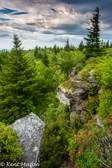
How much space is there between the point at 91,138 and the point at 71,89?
5579mm

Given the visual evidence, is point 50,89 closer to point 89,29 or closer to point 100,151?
point 89,29

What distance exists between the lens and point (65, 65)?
32.5 m

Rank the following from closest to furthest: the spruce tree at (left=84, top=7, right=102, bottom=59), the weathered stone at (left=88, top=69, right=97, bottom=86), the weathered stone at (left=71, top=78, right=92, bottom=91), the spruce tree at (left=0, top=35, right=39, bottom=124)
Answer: the weathered stone at (left=88, top=69, right=97, bottom=86), the weathered stone at (left=71, top=78, right=92, bottom=91), the spruce tree at (left=0, top=35, right=39, bottom=124), the spruce tree at (left=84, top=7, right=102, bottom=59)

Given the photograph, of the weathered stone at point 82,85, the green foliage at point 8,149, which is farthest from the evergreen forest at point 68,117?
the weathered stone at point 82,85

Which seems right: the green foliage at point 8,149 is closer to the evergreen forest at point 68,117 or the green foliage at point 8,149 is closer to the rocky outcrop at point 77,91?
the evergreen forest at point 68,117

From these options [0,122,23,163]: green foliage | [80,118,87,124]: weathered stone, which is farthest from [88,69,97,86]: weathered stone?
[0,122,23,163]: green foliage

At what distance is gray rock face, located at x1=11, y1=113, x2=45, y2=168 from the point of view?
→ 4004mm

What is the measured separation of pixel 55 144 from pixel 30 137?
6326 millimetres

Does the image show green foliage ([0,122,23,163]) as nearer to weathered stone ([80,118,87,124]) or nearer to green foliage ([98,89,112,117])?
green foliage ([98,89,112,117])

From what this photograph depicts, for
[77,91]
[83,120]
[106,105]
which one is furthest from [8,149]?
[83,120]

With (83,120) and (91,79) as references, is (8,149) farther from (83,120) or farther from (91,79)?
(91,79)

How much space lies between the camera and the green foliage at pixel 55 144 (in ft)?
27.6

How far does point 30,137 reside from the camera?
15.2 feet

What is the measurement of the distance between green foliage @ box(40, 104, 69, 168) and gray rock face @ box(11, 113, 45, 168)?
4738 millimetres
